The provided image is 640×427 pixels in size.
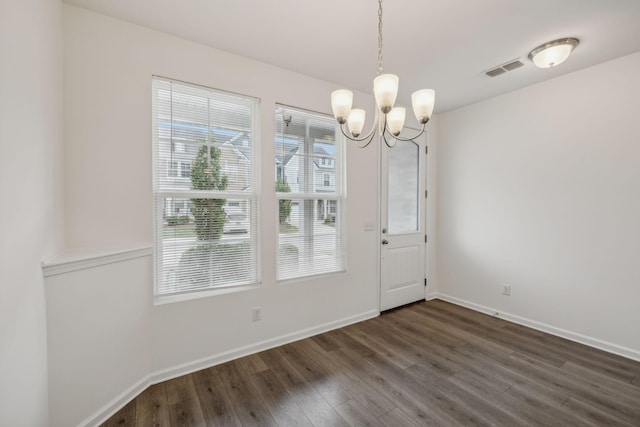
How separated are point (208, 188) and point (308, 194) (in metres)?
0.99

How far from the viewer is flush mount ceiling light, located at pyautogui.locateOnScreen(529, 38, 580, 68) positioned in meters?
2.14

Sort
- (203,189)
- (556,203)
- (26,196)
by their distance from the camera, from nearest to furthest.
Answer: (26,196)
(203,189)
(556,203)

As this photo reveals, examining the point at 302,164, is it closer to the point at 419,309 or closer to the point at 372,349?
the point at 372,349

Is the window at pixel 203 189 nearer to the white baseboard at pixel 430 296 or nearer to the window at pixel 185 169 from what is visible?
the window at pixel 185 169

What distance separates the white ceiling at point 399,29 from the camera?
5.91 feet

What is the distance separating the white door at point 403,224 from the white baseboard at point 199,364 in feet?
2.06

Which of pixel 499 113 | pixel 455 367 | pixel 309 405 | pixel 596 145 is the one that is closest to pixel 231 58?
pixel 309 405

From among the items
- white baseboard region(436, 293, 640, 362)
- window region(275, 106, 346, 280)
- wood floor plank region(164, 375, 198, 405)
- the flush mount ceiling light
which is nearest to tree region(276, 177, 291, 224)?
window region(275, 106, 346, 280)

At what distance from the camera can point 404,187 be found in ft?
12.0

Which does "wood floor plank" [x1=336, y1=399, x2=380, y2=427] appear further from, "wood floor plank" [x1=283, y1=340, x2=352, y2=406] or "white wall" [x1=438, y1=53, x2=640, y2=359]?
"white wall" [x1=438, y1=53, x2=640, y2=359]

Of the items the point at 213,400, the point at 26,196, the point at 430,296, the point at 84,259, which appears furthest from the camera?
the point at 430,296

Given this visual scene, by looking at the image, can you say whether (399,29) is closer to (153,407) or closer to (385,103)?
(385,103)

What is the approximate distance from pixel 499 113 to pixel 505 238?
1514mm

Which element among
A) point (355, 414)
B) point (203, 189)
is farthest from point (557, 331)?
point (203, 189)
